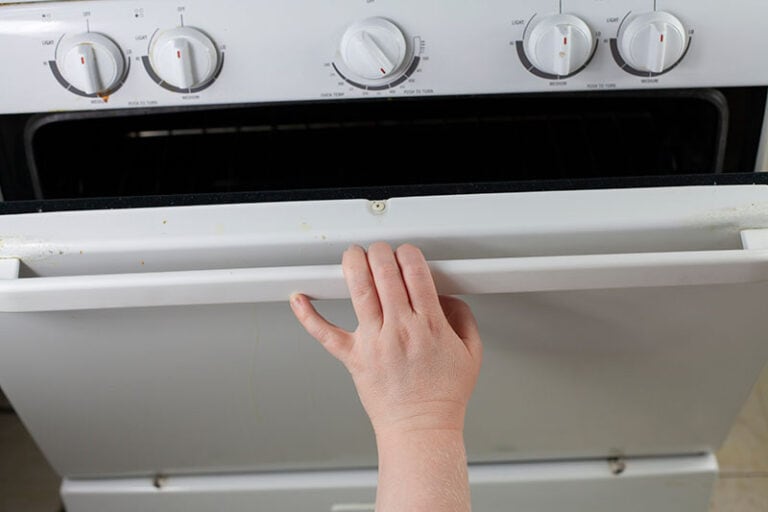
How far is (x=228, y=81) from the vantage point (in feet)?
1.82

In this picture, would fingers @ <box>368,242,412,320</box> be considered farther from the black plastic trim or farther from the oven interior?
the oven interior

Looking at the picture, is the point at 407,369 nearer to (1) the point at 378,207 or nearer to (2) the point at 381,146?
(1) the point at 378,207

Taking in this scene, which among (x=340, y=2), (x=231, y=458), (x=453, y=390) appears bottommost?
(x=231, y=458)

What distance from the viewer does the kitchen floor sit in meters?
1.02

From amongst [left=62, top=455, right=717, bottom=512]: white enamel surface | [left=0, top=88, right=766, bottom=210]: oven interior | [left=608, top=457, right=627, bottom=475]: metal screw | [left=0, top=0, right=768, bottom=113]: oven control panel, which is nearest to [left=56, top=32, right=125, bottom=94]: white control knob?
[left=0, top=0, right=768, bottom=113]: oven control panel

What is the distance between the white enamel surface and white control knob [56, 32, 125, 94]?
1.47ft

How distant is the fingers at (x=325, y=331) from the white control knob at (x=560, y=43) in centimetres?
23

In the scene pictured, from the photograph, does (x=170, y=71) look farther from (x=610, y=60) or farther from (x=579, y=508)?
(x=579, y=508)

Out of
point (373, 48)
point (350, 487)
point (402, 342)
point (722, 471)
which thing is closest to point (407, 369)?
point (402, 342)

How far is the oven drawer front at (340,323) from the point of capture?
0.50 m

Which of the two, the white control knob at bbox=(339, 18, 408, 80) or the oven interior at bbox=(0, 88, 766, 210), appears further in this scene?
the oven interior at bbox=(0, 88, 766, 210)

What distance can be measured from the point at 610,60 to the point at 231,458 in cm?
50

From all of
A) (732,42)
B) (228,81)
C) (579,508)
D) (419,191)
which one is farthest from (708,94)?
(579,508)

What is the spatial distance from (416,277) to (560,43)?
19 cm
